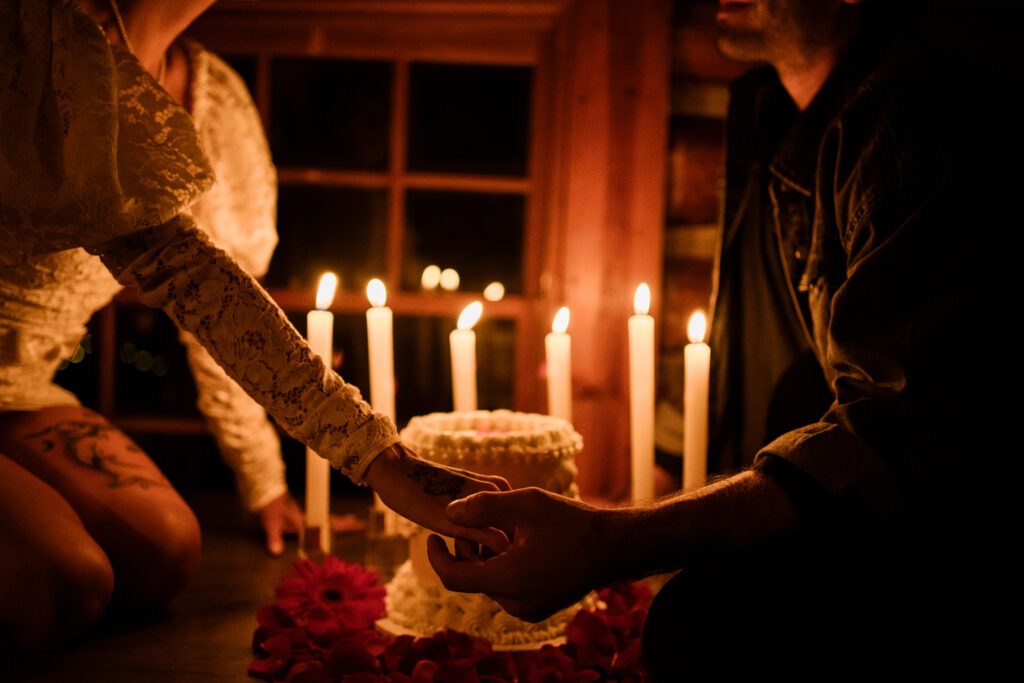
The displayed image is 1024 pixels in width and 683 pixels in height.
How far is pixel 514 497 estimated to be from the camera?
100 centimetres

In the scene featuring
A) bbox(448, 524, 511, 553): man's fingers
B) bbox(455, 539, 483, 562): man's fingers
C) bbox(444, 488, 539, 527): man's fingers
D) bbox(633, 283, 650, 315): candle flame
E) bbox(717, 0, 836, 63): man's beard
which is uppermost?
bbox(717, 0, 836, 63): man's beard

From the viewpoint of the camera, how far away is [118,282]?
122 cm

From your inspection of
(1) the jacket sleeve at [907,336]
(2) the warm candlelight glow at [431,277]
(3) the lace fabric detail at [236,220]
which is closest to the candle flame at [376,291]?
(3) the lace fabric detail at [236,220]

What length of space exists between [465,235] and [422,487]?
215cm

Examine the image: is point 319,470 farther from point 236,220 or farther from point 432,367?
point 432,367

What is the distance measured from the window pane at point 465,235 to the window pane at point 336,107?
52 cm

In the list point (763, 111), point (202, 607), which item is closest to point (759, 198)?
point (763, 111)

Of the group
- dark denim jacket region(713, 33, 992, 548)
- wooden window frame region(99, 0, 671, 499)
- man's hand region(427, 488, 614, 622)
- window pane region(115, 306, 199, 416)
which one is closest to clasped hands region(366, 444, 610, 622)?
man's hand region(427, 488, 614, 622)

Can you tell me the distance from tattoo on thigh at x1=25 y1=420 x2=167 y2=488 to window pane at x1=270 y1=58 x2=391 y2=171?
1001mm

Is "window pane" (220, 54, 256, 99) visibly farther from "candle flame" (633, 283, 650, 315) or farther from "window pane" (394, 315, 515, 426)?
"candle flame" (633, 283, 650, 315)

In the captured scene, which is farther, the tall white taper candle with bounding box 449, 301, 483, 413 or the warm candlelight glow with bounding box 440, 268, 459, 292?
the warm candlelight glow with bounding box 440, 268, 459, 292

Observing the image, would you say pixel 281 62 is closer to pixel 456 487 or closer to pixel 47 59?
pixel 47 59

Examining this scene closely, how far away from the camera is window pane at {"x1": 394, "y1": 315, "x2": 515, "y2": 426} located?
9.00 feet

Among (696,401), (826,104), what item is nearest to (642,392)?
(696,401)
